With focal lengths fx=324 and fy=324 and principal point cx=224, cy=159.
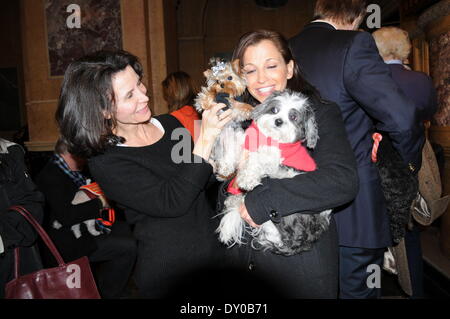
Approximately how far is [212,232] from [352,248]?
842 mm

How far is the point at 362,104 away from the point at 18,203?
7.74 ft

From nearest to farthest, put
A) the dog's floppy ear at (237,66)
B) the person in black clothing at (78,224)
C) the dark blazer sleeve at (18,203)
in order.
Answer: the dog's floppy ear at (237,66) < the dark blazer sleeve at (18,203) < the person in black clothing at (78,224)

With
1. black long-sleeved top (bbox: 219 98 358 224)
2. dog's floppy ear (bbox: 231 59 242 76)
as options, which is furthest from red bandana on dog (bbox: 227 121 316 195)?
dog's floppy ear (bbox: 231 59 242 76)

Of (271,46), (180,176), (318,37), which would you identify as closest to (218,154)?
(180,176)

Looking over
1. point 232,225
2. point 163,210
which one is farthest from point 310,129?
point 163,210

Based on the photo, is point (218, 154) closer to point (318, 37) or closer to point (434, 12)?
point (318, 37)

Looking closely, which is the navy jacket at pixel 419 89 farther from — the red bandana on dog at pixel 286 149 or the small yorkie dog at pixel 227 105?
the small yorkie dog at pixel 227 105

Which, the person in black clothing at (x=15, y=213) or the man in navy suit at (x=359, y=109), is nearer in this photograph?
the man in navy suit at (x=359, y=109)

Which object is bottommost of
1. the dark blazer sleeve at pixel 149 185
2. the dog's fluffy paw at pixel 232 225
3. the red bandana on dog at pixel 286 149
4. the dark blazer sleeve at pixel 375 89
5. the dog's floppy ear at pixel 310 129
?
the dog's fluffy paw at pixel 232 225

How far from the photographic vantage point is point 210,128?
163 centimetres

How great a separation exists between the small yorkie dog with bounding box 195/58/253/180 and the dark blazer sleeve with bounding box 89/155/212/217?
0.32m

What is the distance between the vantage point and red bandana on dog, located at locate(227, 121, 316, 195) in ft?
5.45

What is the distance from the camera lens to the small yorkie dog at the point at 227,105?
5.80 feet

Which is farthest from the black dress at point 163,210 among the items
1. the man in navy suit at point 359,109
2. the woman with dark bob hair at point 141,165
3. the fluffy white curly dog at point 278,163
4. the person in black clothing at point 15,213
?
the person in black clothing at point 15,213
